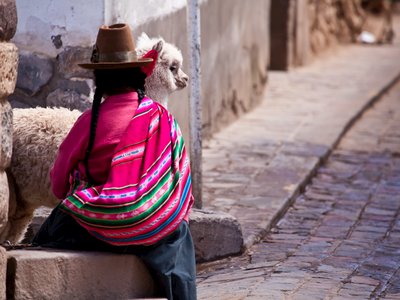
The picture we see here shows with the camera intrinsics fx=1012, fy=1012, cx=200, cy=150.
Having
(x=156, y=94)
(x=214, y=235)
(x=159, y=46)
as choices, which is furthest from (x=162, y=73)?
(x=214, y=235)

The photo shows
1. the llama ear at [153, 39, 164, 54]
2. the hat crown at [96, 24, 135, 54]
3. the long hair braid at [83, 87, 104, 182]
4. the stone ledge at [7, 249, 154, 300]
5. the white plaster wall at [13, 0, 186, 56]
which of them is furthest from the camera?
the white plaster wall at [13, 0, 186, 56]

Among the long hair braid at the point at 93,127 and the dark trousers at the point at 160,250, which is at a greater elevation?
the long hair braid at the point at 93,127

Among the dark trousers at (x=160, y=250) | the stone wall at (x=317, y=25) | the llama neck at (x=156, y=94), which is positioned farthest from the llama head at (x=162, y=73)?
the stone wall at (x=317, y=25)

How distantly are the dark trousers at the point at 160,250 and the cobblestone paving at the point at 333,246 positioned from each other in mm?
776

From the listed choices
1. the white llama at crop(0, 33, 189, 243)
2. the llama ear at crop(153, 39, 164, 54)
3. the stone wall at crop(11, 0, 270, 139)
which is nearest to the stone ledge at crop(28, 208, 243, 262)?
the white llama at crop(0, 33, 189, 243)

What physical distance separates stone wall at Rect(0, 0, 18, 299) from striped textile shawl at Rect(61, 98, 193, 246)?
1.20 ft

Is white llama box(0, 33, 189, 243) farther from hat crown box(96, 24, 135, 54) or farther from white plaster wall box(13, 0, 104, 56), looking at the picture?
hat crown box(96, 24, 135, 54)

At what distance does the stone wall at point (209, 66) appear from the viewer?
22.2 ft

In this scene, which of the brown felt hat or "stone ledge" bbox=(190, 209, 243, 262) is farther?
"stone ledge" bbox=(190, 209, 243, 262)

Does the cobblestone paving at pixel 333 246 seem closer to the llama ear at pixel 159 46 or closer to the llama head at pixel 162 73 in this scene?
the llama head at pixel 162 73

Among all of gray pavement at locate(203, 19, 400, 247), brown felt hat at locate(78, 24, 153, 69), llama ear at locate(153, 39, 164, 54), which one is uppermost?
brown felt hat at locate(78, 24, 153, 69)

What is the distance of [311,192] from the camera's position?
8.50 m

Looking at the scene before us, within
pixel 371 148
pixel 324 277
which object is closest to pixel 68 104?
pixel 324 277

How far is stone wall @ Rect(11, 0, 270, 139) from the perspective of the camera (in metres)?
6.78
